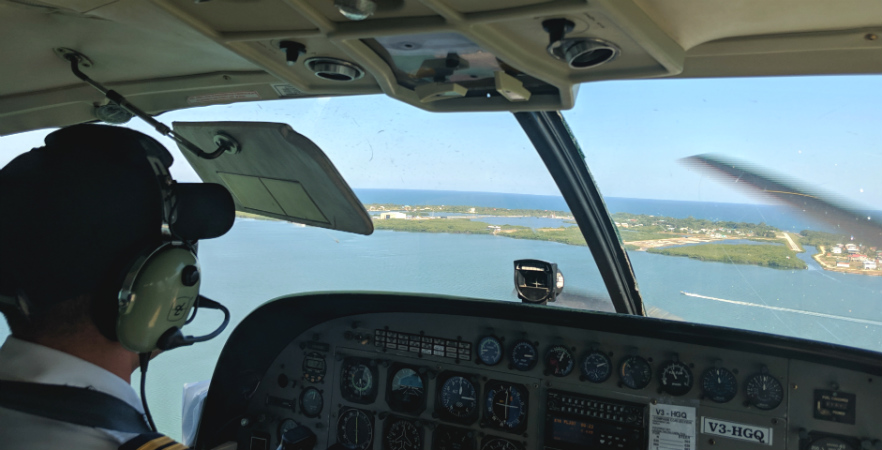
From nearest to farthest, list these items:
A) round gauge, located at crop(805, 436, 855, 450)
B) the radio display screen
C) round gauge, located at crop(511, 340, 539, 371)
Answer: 1. round gauge, located at crop(805, 436, 855, 450)
2. the radio display screen
3. round gauge, located at crop(511, 340, 539, 371)

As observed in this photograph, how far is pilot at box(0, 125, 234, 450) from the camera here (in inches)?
33.5

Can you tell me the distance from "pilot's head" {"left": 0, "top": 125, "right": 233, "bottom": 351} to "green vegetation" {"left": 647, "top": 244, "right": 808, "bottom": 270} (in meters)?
2.36

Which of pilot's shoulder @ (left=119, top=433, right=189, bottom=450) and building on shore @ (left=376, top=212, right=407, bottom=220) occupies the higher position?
building on shore @ (left=376, top=212, right=407, bottom=220)

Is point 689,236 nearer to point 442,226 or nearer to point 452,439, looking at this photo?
point 442,226

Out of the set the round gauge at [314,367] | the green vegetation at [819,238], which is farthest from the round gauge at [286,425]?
the green vegetation at [819,238]

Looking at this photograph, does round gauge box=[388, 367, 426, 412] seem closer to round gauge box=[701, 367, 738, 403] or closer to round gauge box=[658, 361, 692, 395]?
round gauge box=[658, 361, 692, 395]

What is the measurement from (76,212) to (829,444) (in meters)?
2.37

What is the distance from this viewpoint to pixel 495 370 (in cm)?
228

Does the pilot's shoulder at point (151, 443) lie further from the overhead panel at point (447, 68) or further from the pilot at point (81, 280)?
the overhead panel at point (447, 68)

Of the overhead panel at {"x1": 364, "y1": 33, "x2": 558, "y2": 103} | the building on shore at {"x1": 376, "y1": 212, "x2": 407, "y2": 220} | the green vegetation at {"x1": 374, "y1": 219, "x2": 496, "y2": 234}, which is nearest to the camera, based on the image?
the overhead panel at {"x1": 364, "y1": 33, "x2": 558, "y2": 103}

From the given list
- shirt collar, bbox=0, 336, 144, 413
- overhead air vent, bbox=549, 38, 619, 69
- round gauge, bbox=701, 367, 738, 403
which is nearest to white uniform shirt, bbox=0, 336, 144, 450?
shirt collar, bbox=0, 336, 144, 413

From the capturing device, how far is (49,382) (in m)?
0.86

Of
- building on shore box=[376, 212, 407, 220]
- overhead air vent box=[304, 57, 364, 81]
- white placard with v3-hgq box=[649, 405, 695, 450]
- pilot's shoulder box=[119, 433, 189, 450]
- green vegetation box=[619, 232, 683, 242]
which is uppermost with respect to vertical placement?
overhead air vent box=[304, 57, 364, 81]

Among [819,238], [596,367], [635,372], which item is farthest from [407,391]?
[819,238]
